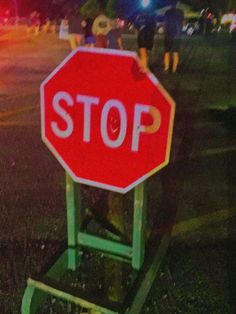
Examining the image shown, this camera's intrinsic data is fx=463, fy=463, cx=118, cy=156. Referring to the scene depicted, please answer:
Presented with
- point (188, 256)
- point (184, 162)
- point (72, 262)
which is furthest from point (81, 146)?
point (184, 162)

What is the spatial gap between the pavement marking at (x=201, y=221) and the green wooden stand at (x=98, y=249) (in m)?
0.89

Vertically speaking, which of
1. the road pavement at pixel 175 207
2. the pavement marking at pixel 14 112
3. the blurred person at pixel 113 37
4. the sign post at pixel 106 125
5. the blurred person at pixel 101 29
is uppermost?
the sign post at pixel 106 125

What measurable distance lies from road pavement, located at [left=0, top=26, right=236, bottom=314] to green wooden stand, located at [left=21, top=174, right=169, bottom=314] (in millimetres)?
347

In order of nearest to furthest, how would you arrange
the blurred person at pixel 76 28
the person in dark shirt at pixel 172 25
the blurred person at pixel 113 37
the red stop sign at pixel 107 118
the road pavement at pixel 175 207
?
the red stop sign at pixel 107 118 → the road pavement at pixel 175 207 → the blurred person at pixel 113 37 → the person in dark shirt at pixel 172 25 → the blurred person at pixel 76 28

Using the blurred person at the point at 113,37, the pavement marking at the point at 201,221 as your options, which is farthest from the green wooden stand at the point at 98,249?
the blurred person at the point at 113,37

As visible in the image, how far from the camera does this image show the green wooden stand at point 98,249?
266 centimetres

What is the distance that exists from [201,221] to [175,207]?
0.37 metres

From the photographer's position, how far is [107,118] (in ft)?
8.09

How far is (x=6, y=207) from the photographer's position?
4609 millimetres

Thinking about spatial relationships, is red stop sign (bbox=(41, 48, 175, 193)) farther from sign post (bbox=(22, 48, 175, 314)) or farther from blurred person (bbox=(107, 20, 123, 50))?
blurred person (bbox=(107, 20, 123, 50))

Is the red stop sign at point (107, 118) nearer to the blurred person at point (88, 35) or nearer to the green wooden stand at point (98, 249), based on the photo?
the green wooden stand at point (98, 249)

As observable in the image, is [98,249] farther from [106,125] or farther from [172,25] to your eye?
[172,25]

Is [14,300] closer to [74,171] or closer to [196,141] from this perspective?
[74,171]

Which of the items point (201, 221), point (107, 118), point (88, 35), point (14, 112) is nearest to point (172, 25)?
point (88, 35)
